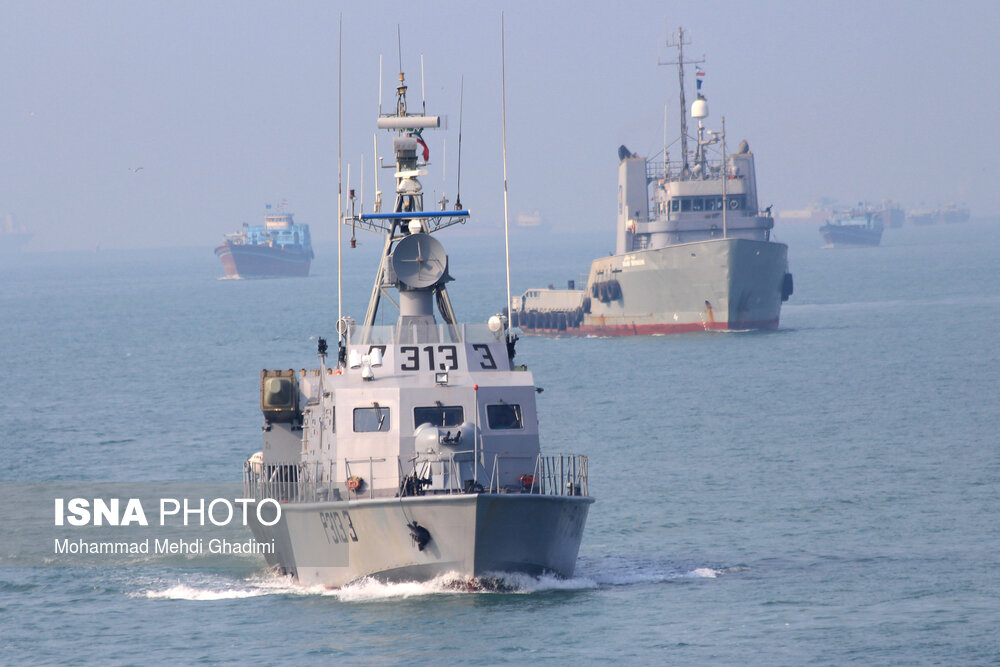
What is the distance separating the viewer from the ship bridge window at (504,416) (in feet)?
87.5

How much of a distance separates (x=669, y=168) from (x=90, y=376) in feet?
142

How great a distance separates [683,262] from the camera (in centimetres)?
8675

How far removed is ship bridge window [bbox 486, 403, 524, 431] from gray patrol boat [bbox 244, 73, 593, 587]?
0.02 metres

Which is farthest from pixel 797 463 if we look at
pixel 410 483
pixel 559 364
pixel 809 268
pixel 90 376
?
pixel 809 268

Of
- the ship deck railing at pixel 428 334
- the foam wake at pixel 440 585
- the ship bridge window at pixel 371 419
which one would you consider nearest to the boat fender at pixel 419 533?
the foam wake at pixel 440 585

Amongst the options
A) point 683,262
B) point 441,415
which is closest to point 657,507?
point 441,415

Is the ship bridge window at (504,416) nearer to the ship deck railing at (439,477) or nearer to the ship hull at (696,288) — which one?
Result: the ship deck railing at (439,477)

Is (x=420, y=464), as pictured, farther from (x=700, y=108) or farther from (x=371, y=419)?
(x=700, y=108)

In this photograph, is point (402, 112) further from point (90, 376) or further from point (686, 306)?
point (686, 306)

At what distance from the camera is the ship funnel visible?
97.1 metres

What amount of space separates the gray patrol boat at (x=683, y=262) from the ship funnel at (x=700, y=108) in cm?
7

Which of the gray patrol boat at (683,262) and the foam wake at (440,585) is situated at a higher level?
the gray patrol boat at (683,262)

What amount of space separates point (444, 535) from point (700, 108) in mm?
76700

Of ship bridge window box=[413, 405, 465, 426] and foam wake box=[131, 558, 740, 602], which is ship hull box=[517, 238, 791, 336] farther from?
ship bridge window box=[413, 405, 465, 426]
